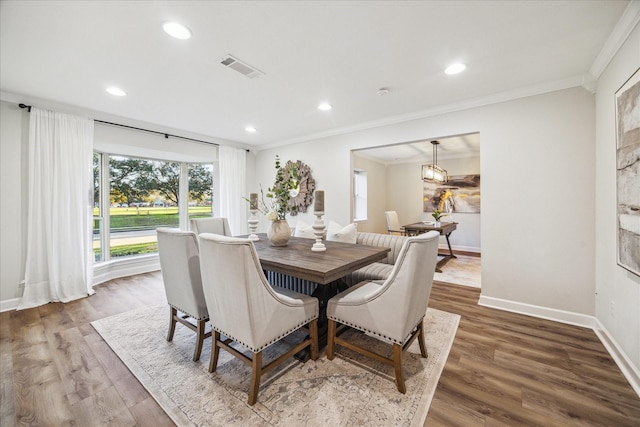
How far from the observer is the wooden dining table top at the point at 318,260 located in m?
1.71

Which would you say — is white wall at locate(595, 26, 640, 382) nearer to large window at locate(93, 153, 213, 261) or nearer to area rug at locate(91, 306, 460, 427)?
area rug at locate(91, 306, 460, 427)

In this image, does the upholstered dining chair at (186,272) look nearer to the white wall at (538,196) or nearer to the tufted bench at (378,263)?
the tufted bench at (378,263)

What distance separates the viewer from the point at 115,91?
2816 millimetres

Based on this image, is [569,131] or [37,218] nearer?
[569,131]

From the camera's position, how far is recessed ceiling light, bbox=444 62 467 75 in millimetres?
2270

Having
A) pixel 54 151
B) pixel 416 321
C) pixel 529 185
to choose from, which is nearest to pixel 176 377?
pixel 416 321

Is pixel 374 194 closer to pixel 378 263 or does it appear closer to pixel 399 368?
pixel 378 263

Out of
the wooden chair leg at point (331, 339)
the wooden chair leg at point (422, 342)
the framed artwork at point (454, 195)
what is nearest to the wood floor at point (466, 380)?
the wooden chair leg at point (422, 342)

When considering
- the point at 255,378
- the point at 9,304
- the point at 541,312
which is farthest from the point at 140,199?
the point at 541,312

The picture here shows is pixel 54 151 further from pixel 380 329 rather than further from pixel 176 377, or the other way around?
pixel 380 329

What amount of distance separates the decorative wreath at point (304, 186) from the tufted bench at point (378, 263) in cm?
166

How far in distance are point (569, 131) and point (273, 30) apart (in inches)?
115

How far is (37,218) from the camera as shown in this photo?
121 inches

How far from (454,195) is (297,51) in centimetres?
578
